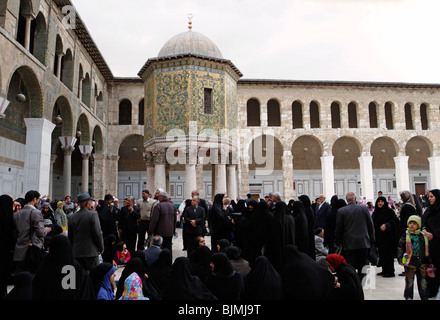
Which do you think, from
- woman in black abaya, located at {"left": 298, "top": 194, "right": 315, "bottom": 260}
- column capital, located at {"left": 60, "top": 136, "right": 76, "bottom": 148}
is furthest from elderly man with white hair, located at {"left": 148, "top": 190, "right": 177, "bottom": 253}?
column capital, located at {"left": 60, "top": 136, "right": 76, "bottom": 148}

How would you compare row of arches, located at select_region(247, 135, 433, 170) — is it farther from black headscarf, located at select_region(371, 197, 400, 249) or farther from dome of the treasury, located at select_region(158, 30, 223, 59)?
black headscarf, located at select_region(371, 197, 400, 249)

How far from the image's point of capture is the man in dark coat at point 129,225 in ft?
22.2

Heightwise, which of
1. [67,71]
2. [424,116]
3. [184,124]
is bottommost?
[184,124]

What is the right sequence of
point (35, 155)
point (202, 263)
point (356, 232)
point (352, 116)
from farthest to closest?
1. point (352, 116)
2. point (35, 155)
3. point (356, 232)
4. point (202, 263)

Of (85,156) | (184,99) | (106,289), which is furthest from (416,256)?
(85,156)

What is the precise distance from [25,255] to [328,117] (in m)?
17.8

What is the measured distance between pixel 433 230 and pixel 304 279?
214cm

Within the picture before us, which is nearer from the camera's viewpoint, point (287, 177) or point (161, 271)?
point (161, 271)

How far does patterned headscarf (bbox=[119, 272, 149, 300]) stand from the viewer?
9.52ft

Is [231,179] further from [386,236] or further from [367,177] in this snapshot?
[367,177]

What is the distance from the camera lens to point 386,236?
564 centimetres
